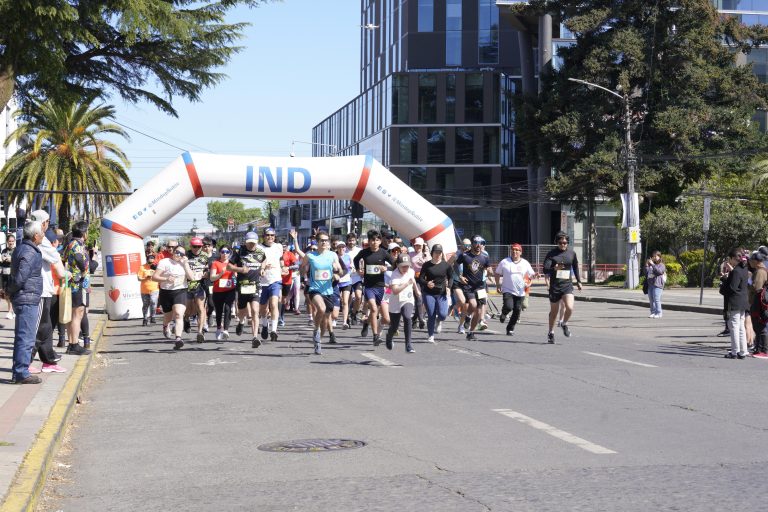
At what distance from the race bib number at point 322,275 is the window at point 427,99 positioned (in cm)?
5984

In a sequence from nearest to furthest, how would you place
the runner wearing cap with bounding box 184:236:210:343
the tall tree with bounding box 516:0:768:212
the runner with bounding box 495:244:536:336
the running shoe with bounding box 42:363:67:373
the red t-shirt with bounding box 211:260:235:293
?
the running shoe with bounding box 42:363:67:373 → the red t-shirt with bounding box 211:260:235:293 → the runner wearing cap with bounding box 184:236:210:343 → the runner with bounding box 495:244:536:336 → the tall tree with bounding box 516:0:768:212

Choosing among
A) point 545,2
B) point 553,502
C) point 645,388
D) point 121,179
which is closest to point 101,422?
point 553,502

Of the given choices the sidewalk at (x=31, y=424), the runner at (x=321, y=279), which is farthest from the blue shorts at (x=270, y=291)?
the sidewalk at (x=31, y=424)

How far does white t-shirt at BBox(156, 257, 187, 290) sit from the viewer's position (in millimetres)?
17547

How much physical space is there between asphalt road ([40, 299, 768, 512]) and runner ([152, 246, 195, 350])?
0.69 metres

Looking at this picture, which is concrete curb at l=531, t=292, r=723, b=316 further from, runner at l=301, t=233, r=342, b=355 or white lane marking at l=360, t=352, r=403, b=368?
white lane marking at l=360, t=352, r=403, b=368

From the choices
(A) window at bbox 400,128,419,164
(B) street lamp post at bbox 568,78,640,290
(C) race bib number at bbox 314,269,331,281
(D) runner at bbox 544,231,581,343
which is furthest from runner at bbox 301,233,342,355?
(A) window at bbox 400,128,419,164

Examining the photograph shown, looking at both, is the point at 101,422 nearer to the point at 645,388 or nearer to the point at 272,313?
the point at 645,388

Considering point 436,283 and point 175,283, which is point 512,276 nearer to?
point 436,283

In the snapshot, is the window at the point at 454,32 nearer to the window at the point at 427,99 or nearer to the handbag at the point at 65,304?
the window at the point at 427,99

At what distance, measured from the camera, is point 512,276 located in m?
21.0

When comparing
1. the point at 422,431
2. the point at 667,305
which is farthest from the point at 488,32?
the point at 422,431

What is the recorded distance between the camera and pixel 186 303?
714 inches

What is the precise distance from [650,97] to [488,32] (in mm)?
27604
